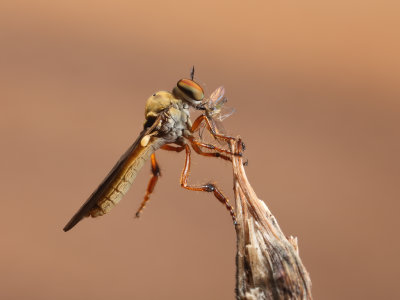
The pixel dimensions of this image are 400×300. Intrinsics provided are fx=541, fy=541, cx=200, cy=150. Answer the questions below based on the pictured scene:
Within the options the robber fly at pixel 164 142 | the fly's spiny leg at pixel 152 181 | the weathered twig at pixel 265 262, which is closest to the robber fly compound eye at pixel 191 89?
the robber fly at pixel 164 142

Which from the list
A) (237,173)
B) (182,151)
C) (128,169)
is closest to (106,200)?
(128,169)

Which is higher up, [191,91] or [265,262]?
[191,91]

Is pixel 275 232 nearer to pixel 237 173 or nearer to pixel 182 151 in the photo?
pixel 237 173

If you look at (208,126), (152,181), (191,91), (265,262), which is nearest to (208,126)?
(208,126)

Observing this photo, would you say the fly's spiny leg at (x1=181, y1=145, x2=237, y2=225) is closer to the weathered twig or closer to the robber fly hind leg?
the robber fly hind leg

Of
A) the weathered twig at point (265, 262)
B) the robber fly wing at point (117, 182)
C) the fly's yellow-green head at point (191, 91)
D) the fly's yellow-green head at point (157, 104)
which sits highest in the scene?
the fly's yellow-green head at point (191, 91)

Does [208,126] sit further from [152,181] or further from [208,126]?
[152,181]

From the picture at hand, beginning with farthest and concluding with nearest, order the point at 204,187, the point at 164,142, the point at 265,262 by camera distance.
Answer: the point at 164,142
the point at 204,187
the point at 265,262

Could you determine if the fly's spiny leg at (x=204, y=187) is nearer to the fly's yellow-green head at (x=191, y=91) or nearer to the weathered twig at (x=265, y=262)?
the fly's yellow-green head at (x=191, y=91)
